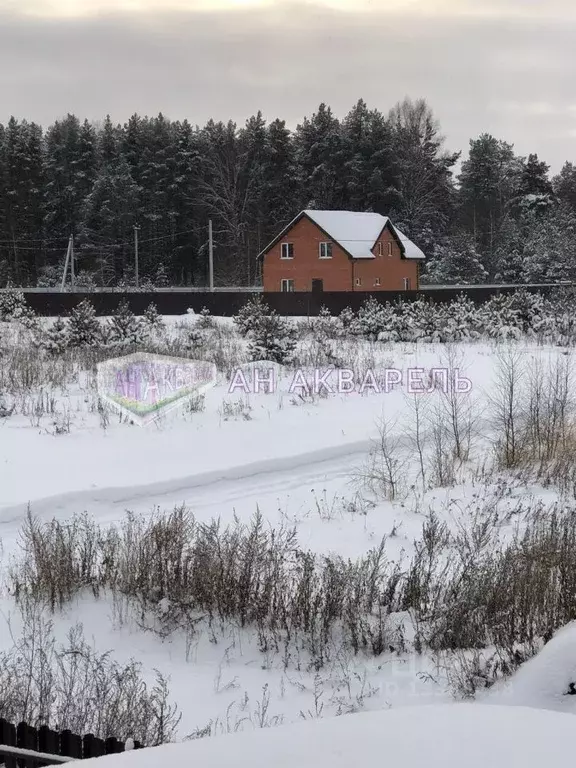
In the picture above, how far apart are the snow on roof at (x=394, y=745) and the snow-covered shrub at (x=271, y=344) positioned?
1231 centimetres

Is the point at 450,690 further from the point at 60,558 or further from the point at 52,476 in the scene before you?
the point at 52,476

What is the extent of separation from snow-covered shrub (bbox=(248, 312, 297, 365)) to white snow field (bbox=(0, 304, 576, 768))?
98cm

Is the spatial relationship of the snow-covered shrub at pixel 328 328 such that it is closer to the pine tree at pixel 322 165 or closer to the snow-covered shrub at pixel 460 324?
the snow-covered shrub at pixel 460 324

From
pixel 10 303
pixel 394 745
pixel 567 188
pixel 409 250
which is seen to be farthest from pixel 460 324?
pixel 567 188

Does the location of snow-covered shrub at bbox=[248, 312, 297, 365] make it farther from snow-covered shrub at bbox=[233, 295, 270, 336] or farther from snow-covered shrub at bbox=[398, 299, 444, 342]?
snow-covered shrub at bbox=[398, 299, 444, 342]

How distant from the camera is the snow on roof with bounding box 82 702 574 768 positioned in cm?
226

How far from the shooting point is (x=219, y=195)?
2048 inches

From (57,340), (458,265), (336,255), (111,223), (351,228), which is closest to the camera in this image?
(57,340)

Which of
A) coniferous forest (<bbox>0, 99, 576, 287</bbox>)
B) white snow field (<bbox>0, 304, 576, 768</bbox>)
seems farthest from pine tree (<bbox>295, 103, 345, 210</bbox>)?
white snow field (<bbox>0, 304, 576, 768</bbox>)

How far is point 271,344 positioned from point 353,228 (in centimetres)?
2667

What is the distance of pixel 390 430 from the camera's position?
1002 centimetres

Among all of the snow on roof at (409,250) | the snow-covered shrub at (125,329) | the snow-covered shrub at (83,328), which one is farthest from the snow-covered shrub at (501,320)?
the snow on roof at (409,250)

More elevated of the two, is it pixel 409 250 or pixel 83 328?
pixel 409 250

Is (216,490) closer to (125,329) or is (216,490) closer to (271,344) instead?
(271,344)
